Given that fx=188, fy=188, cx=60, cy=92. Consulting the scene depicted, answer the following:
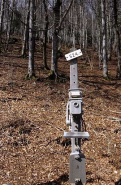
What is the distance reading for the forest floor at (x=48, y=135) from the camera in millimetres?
4504

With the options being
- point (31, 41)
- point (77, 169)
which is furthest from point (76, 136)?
point (31, 41)

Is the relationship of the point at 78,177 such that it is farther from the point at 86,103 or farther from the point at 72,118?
the point at 86,103

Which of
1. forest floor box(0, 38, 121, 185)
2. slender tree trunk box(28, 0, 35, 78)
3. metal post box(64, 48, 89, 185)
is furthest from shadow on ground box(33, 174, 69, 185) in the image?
slender tree trunk box(28, 0, 35, 78)

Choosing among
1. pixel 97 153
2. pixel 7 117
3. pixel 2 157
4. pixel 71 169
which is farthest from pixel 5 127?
pixel 71 169

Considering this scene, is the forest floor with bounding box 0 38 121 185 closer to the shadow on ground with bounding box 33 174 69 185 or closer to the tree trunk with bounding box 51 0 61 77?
the shadow on ground with bounding box 33 174 69 185

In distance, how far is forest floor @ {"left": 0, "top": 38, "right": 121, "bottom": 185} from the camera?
4504 mm

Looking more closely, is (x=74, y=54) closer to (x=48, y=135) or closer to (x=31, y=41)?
(x=48, y=135)

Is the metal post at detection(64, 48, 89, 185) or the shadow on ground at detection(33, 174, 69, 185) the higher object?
the metal post at detection(64, 48, 89, 185)

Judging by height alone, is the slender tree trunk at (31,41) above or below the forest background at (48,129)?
above

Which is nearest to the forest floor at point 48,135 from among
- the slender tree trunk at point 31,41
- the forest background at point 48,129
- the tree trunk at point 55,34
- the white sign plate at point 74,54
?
the forest background at point 48,129

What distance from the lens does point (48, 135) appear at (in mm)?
5914

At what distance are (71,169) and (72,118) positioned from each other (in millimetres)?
814

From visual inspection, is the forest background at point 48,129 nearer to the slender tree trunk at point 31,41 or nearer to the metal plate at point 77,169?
the slender tree trunk at point 31,41

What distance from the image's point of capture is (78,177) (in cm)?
302
